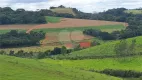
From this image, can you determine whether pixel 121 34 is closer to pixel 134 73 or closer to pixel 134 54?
pixel 134 54

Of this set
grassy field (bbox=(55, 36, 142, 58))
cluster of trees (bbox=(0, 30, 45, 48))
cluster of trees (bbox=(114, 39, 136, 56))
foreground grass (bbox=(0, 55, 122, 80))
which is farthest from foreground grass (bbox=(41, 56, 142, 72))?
cluster of trees (bbox=(0, 30, 45, 48))

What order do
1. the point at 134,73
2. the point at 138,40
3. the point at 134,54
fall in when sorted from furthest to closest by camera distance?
1. the point at 138,40
2. the point at 134,54
3. the point at 134,73

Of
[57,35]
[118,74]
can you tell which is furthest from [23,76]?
[57,35]

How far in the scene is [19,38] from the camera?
107m

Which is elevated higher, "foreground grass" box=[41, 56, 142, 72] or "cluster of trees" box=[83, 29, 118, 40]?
"cluster of trees" box=[83, 29, 118, 40]

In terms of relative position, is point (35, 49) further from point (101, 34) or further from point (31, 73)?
point (31, 73)

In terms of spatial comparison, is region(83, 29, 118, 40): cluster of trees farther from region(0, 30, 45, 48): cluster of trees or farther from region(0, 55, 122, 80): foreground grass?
region(0, 55, 122, 80): foreground grass

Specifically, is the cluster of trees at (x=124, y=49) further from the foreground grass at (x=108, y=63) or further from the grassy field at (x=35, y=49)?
the grassy field at (x=35, y=49)

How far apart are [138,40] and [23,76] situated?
60.2 meters

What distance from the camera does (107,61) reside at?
7500 cm

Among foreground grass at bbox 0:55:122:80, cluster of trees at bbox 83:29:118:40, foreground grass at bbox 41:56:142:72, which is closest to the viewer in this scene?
foreground grass at bbox 0:55:122:80

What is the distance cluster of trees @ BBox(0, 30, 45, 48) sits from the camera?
103000mm

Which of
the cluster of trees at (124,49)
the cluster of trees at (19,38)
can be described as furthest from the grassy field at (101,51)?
the cluster of trees at (19,38)

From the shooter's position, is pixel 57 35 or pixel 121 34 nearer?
pixel 57 35
